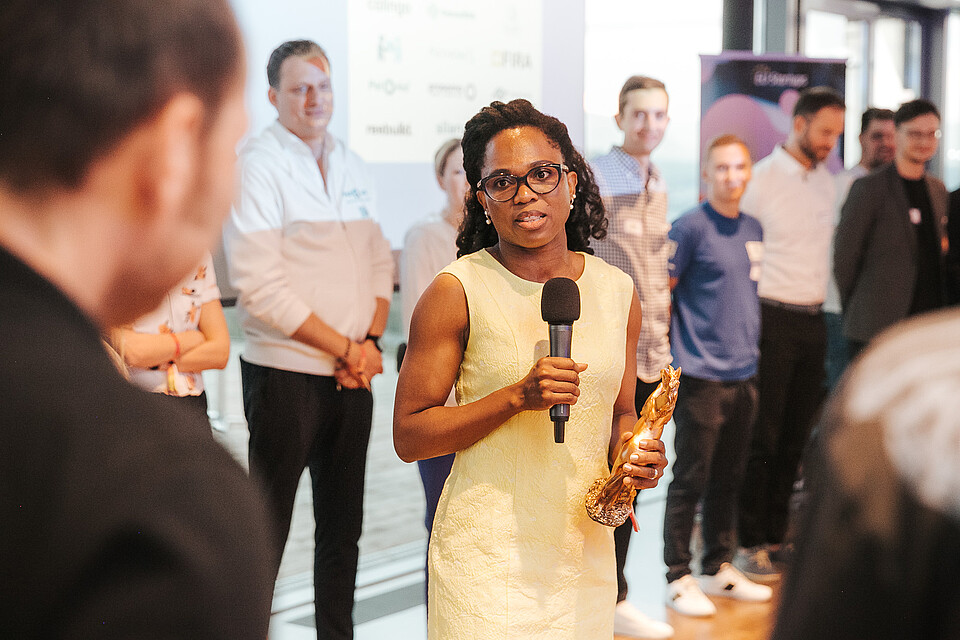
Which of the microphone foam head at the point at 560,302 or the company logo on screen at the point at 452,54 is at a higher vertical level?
the company logo on screen at the point at 452,54

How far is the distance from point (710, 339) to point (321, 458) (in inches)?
70.3

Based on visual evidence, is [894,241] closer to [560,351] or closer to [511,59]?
[511,59]

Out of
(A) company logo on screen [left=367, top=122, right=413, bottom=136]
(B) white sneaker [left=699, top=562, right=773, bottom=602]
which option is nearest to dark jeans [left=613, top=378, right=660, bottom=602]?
(B) white sneaker [left=699, top=562, right=773, bottom=602]

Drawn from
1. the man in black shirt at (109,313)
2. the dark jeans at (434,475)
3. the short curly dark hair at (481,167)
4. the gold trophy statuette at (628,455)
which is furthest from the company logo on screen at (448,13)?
the man in black shirt at (109,313)

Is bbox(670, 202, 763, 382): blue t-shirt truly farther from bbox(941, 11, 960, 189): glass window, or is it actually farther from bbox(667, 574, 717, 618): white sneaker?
bbox(941, 11, 960, 189): glass window

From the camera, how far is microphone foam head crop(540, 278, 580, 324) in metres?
1.99

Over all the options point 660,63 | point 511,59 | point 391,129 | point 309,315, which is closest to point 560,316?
point 309,315

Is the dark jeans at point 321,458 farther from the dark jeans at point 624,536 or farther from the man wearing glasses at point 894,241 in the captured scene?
the man wearing glasses at point 894,241

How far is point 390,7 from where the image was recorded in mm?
4211

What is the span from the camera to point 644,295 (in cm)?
412

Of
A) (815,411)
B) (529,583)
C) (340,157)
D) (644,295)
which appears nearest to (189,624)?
(529,583)

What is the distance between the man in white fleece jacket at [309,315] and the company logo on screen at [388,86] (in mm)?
571

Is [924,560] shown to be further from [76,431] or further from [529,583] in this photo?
[529,583]

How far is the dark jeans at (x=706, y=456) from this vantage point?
14.2 feet
